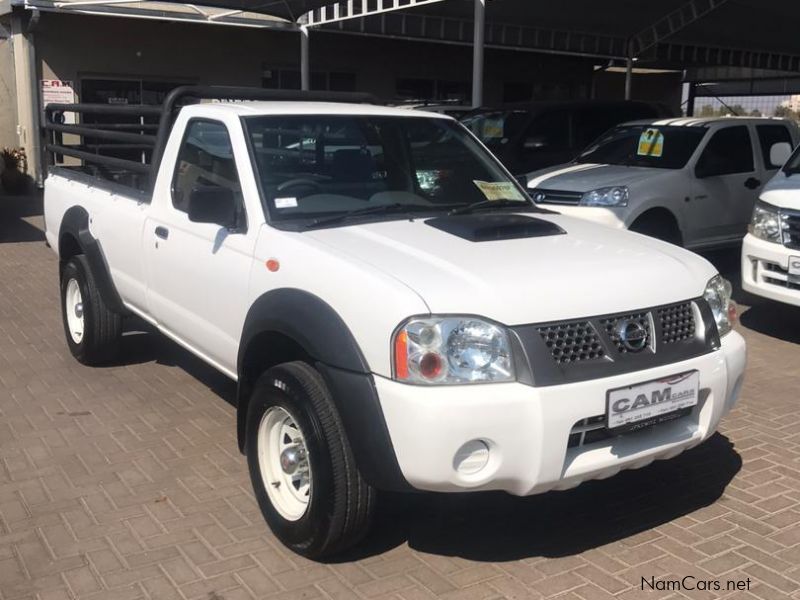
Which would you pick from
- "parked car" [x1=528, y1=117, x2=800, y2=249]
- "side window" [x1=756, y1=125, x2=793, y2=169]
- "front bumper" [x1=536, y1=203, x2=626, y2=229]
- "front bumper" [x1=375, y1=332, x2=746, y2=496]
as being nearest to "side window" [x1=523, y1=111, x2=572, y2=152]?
"parked car" [x1=528, y1=117, x2=800, y2=249]

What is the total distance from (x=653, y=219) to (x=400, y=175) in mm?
4751

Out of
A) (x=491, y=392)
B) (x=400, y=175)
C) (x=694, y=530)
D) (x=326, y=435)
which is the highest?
(x=400, y=175)

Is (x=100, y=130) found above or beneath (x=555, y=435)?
above

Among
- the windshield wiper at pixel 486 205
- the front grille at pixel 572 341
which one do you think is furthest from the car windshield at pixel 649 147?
the front grille at pixel 572 341

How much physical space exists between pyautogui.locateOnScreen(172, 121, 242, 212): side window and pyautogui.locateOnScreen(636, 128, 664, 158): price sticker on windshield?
589cm

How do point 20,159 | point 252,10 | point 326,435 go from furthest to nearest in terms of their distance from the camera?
point 20,159, point 252,10, point 326,435

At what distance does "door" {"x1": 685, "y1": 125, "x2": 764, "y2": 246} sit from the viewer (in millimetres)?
9125

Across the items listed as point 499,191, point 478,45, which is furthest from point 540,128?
point 499,191

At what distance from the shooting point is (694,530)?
4.01m

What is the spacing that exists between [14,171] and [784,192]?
47.4ft

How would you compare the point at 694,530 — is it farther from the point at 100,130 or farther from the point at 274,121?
the point at 100,130

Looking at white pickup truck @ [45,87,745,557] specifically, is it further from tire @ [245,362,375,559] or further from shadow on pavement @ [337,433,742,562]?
shadow on pavement @ [337,433,742,562]

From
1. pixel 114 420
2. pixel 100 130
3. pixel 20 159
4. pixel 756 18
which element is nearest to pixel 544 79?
pixel 756 18

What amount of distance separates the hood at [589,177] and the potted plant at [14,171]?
1147 cm
